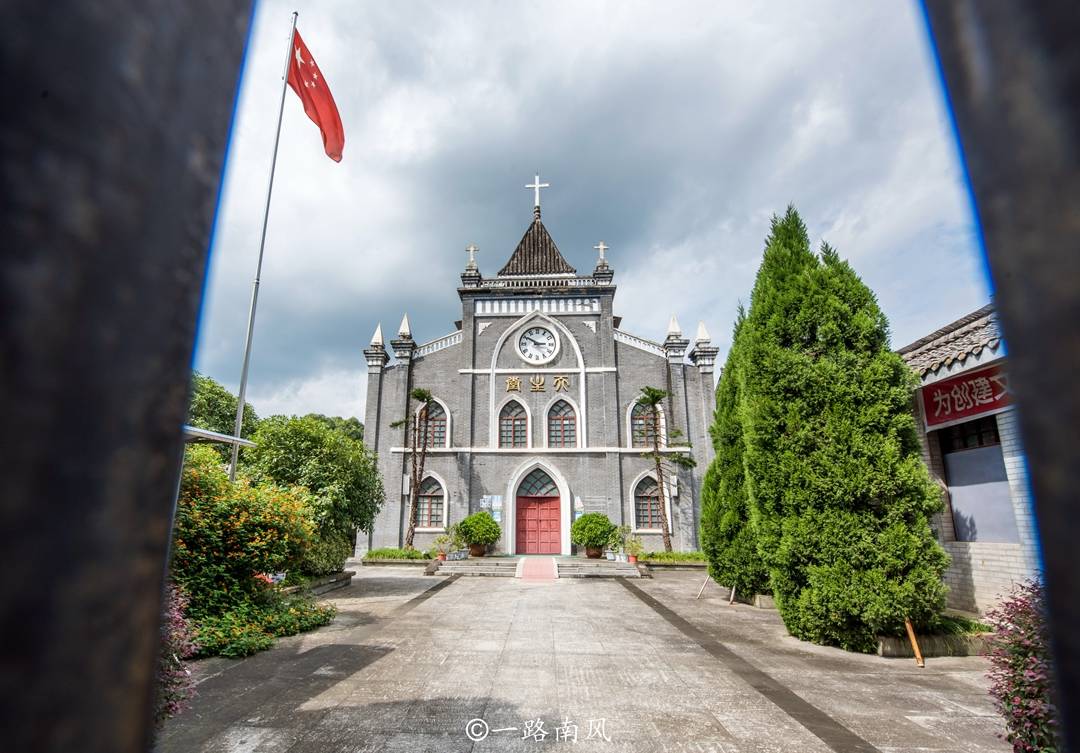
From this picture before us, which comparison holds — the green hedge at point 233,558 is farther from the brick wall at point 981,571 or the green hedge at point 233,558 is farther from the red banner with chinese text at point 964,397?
the red banner with chinese text at point 964,397

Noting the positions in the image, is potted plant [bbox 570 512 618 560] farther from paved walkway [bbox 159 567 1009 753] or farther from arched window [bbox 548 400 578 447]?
paved walkway [bbox 159 567 1009 753]

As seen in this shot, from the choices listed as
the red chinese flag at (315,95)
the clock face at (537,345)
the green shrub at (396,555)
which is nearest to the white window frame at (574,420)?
the clock face at (537,345)

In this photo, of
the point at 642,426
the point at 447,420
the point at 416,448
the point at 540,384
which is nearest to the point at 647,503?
the point at 642,426

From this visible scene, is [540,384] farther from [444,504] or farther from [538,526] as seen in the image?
[444,504]

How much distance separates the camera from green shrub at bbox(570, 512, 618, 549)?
715 inches

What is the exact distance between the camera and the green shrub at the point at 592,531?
18172mm

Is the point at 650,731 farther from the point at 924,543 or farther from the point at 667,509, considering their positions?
the point at 667,509

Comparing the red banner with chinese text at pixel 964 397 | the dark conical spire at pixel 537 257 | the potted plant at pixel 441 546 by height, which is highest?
the dark conical spire at pixel 537 257

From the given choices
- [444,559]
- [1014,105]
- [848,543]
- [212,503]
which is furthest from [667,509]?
[1014,105]

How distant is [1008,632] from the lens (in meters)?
3.31

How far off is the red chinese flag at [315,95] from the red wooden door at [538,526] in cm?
1423

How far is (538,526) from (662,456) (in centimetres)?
534

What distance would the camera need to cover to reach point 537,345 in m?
22.1

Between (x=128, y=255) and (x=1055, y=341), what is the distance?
48 centimetres
